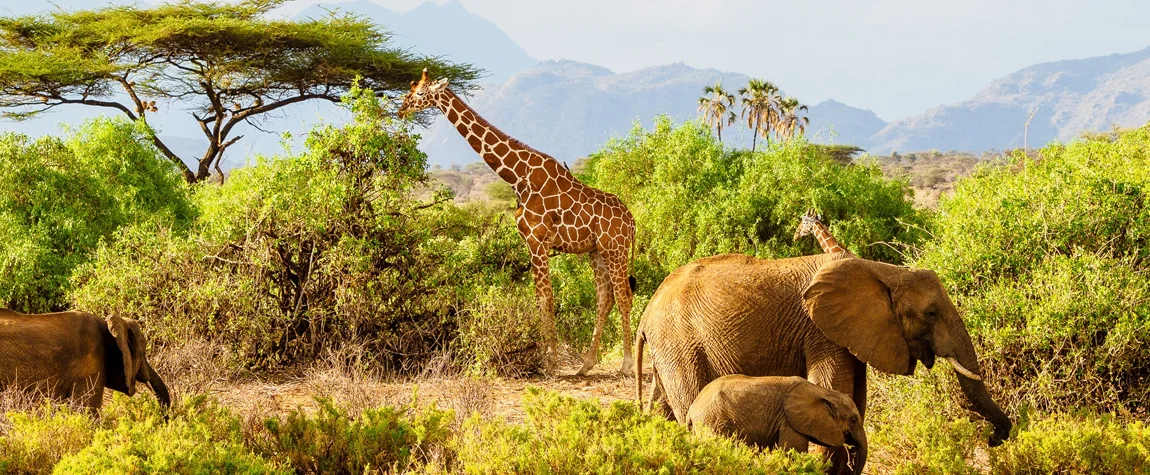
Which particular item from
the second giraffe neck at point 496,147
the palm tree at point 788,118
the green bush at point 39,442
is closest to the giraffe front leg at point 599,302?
the second giraffe neck at point 496,147

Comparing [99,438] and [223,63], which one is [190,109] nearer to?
[223,63]

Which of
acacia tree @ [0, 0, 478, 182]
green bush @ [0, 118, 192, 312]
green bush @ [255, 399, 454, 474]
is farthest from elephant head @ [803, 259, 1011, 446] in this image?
acacia tree @ [0, 0, 478, 182]

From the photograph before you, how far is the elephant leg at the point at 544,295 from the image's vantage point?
10992mm

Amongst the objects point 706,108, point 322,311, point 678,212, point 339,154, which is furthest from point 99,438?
point 706,108

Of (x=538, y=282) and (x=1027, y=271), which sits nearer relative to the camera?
(x=1027, y=271)

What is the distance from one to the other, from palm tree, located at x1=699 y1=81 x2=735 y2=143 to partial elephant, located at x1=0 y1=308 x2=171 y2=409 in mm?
47599

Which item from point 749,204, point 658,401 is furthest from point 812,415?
point 749,204

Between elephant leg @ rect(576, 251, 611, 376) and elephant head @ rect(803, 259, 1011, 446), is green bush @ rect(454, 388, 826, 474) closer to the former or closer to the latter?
elephant head @ rect(803, 259, 1011, 446)

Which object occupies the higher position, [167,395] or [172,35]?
[172,35]

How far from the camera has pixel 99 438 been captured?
5598mm

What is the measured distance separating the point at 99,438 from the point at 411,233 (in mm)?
5690

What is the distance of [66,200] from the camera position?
1456 centimetres

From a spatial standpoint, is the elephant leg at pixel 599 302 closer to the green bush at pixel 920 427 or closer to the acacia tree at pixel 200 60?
the green bush at pixel 920 427

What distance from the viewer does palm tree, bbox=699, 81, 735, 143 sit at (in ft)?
179
